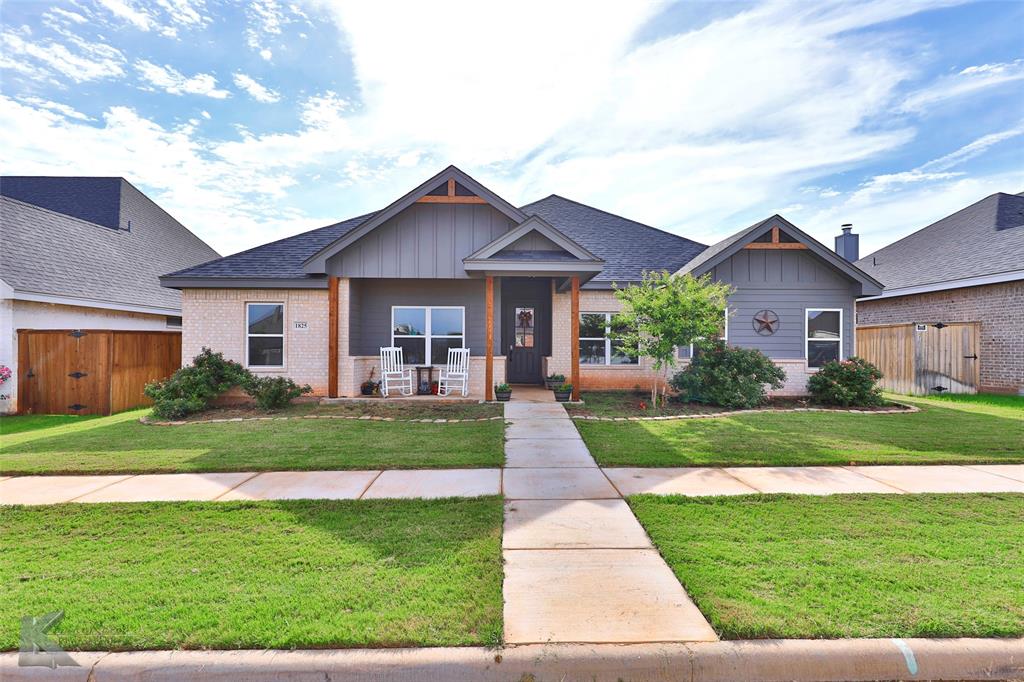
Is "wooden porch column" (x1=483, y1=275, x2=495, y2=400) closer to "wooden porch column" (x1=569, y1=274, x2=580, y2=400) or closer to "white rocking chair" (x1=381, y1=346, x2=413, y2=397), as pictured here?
"wooden porch column" (x1=569, y1=274, x2=580, y2=400)

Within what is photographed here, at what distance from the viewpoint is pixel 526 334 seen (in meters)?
14.0

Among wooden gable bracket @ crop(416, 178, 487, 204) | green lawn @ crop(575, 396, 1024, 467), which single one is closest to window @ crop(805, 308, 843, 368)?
green lawn @ crop(575, 396, 1024, 467)

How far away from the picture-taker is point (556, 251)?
10898mm

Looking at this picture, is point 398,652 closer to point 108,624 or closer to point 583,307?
point 108,624

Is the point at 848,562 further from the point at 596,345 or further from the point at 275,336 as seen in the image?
the point at 275,336

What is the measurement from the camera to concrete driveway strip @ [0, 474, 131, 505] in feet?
15.2

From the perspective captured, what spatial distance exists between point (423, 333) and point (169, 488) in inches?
309

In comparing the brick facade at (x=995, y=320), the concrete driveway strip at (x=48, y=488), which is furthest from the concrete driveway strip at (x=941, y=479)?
the brick facade at (x=995, y=320)

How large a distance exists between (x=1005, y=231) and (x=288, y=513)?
2231 centimetres

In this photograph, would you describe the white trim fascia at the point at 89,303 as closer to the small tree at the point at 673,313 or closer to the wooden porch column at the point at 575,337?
the wooden porch column at the point at 575,337

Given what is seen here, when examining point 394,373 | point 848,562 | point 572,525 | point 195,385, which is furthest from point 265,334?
point 848,562

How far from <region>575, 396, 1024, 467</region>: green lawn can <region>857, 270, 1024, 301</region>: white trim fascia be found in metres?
5.37

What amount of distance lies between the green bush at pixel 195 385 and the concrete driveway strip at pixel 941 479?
11.4m

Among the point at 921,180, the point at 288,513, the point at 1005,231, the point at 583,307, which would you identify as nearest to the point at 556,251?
the point at 583,307
